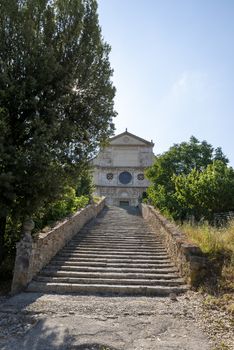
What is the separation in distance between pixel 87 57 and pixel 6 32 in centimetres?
236

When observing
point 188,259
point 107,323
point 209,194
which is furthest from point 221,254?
point 209,194

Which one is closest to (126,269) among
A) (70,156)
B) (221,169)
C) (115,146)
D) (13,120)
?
(70,156)

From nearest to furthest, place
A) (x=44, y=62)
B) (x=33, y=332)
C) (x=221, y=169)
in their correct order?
(x=33, y=332) < (x=44, y=62) < (x=221, y=169)

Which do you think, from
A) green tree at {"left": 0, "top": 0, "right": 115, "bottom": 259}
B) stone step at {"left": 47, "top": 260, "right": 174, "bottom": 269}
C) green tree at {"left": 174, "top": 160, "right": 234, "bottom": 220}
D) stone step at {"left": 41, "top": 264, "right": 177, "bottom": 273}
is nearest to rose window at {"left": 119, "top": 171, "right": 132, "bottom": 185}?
green tree at {"left": 174, "top": 160, "right": 234, "bottom": 220}

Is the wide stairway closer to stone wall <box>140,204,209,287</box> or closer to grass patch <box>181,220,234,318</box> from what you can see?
stone wall <box>140,204,209,287</box>

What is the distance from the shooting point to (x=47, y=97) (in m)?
9.49

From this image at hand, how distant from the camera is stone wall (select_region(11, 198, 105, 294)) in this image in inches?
336

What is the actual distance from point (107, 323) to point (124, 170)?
1442 inches

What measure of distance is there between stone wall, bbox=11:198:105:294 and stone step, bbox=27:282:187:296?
337 mm

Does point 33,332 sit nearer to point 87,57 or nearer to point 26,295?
point 26,295

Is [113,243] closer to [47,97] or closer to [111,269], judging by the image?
[111,269]

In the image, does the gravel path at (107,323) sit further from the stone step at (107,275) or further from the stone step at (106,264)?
the stone step at (106,264)

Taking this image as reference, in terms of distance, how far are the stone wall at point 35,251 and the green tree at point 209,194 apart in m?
6.72

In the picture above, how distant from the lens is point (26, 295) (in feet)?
26.6
